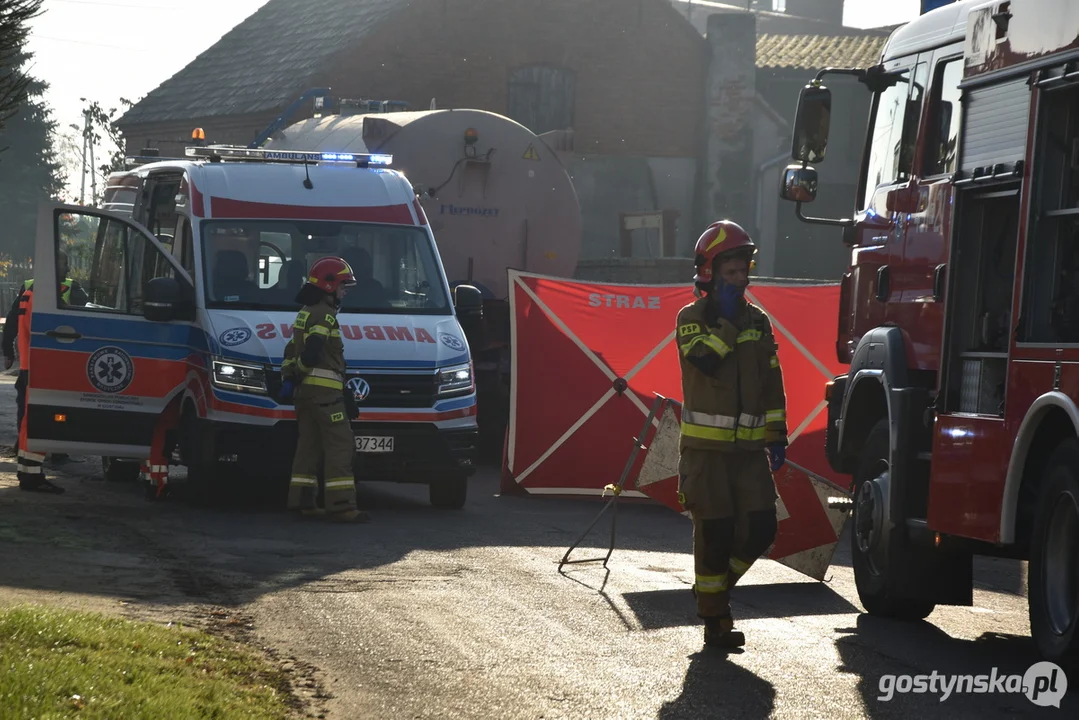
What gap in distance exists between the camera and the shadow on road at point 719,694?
6.11 m

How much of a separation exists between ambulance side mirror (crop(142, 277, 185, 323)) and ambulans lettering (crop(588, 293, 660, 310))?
3.17 meters

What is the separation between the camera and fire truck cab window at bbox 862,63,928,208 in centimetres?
894

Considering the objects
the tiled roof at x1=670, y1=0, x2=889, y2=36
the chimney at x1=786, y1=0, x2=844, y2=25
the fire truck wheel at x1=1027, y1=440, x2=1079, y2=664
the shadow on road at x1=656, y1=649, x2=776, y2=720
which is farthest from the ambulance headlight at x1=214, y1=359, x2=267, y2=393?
the chimney at x1=786, y1=0, x2=844, y2=25

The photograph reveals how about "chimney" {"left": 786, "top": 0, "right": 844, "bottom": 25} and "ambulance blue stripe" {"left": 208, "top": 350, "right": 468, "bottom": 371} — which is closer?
"ambulance blue stripe" {"left": 208, "top": 350, "right": 468, "bottom": 371}

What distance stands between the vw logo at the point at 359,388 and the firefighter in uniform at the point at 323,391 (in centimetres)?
40

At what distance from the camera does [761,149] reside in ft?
127

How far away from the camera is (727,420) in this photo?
7566 mm

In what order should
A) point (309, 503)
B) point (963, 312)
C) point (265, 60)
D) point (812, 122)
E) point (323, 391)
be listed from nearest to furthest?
point (963, 312)
point (812, 122)
point (323, 391)
point (309, 503)
point (265, 60)

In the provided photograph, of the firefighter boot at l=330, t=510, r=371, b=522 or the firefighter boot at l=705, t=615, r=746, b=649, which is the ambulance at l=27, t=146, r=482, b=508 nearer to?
the firefighter boot at l=330, t=510, r=371, b=522

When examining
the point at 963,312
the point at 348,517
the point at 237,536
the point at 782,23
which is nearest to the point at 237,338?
the point at 348,517

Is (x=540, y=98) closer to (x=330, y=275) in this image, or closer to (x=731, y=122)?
(x=731, y=122)

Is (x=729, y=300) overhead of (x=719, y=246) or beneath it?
beneath

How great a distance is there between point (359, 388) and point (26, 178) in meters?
71.0

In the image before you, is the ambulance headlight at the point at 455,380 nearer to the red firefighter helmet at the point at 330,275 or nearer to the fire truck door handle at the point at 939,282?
the red firefighter helmet at the point at 330,275
